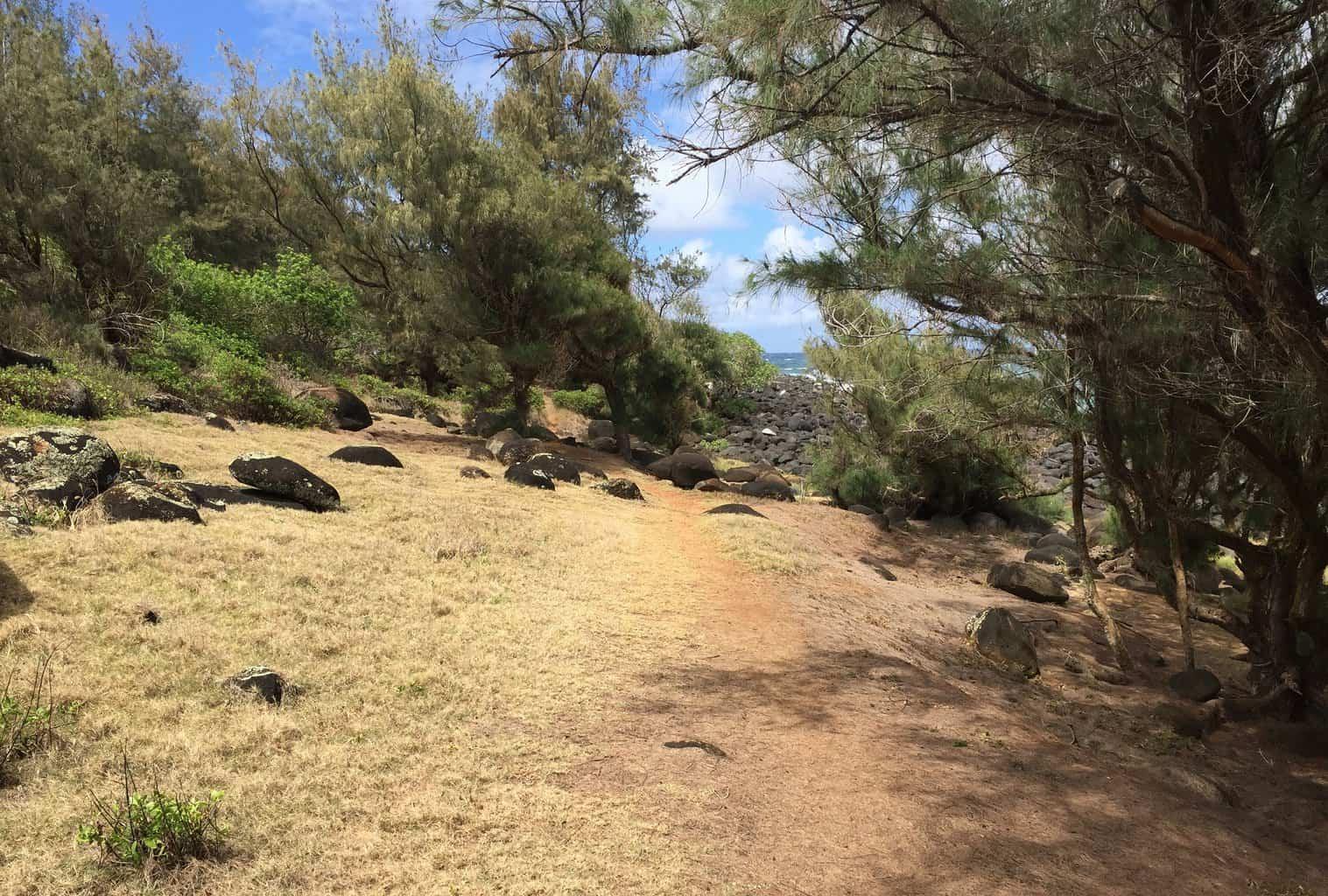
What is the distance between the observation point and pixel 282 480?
859 cm

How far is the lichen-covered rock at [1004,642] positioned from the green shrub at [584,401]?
762 inches

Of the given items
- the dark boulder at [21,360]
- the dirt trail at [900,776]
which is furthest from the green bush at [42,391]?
the dirt trail at [900,776]

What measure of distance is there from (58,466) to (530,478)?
22.1 feet

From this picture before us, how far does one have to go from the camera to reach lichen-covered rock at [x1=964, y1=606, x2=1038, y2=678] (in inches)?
328

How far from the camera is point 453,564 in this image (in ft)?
25.5

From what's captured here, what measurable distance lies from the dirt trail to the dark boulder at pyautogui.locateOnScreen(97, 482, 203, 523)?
4.27m

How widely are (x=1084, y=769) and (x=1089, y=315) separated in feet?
10.1

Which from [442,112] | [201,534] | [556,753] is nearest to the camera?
[556,753]

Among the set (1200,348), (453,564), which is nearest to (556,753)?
(453,564)

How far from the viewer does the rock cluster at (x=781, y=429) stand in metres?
30.0

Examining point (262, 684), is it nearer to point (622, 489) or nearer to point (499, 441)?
point (622, 489)

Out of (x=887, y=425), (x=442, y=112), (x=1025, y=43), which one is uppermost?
(x=442, y=112)

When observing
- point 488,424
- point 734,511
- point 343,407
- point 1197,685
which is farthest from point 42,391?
point 1197,685

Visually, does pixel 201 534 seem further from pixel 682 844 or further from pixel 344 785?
pixel 682 844
